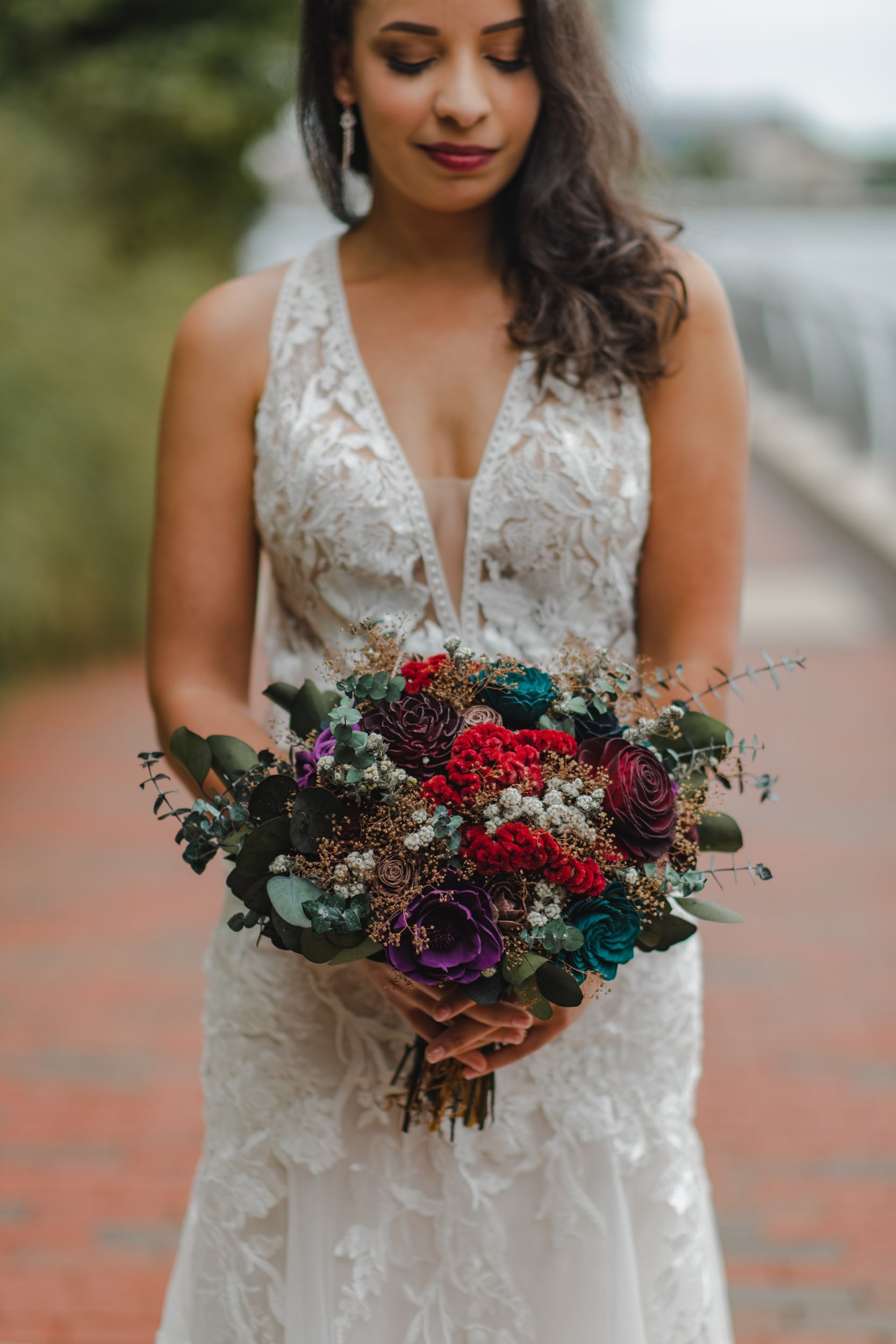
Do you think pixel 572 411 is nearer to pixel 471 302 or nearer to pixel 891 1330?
pixel 471 302

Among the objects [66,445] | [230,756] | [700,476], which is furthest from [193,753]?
[66,445]

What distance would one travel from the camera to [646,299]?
2133 millimetres

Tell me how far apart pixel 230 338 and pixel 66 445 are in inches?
269

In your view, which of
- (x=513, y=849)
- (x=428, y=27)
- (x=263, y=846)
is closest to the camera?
(x=513, y=849)

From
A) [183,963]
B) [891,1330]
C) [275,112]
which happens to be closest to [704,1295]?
[891,1330]

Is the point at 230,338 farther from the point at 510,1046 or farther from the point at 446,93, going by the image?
the point at 510,1046

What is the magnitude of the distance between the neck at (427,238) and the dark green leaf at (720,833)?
3.21 feet

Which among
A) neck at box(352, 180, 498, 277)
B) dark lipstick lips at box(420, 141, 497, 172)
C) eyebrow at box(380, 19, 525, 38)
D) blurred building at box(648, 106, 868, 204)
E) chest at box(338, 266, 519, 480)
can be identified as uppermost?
blurred building at box(648, 106, 868, 204)

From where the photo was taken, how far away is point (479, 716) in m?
1.73

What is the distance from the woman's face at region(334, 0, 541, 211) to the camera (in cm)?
199

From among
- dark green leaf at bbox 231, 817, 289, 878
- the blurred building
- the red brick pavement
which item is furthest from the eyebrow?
the blurred building

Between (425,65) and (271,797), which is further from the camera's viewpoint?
(425,65)

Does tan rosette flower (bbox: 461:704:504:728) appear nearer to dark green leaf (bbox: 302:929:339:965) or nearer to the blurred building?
dark green leaf (bbox: 302:929:339:965)

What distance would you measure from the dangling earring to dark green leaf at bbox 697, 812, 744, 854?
4.03ft
